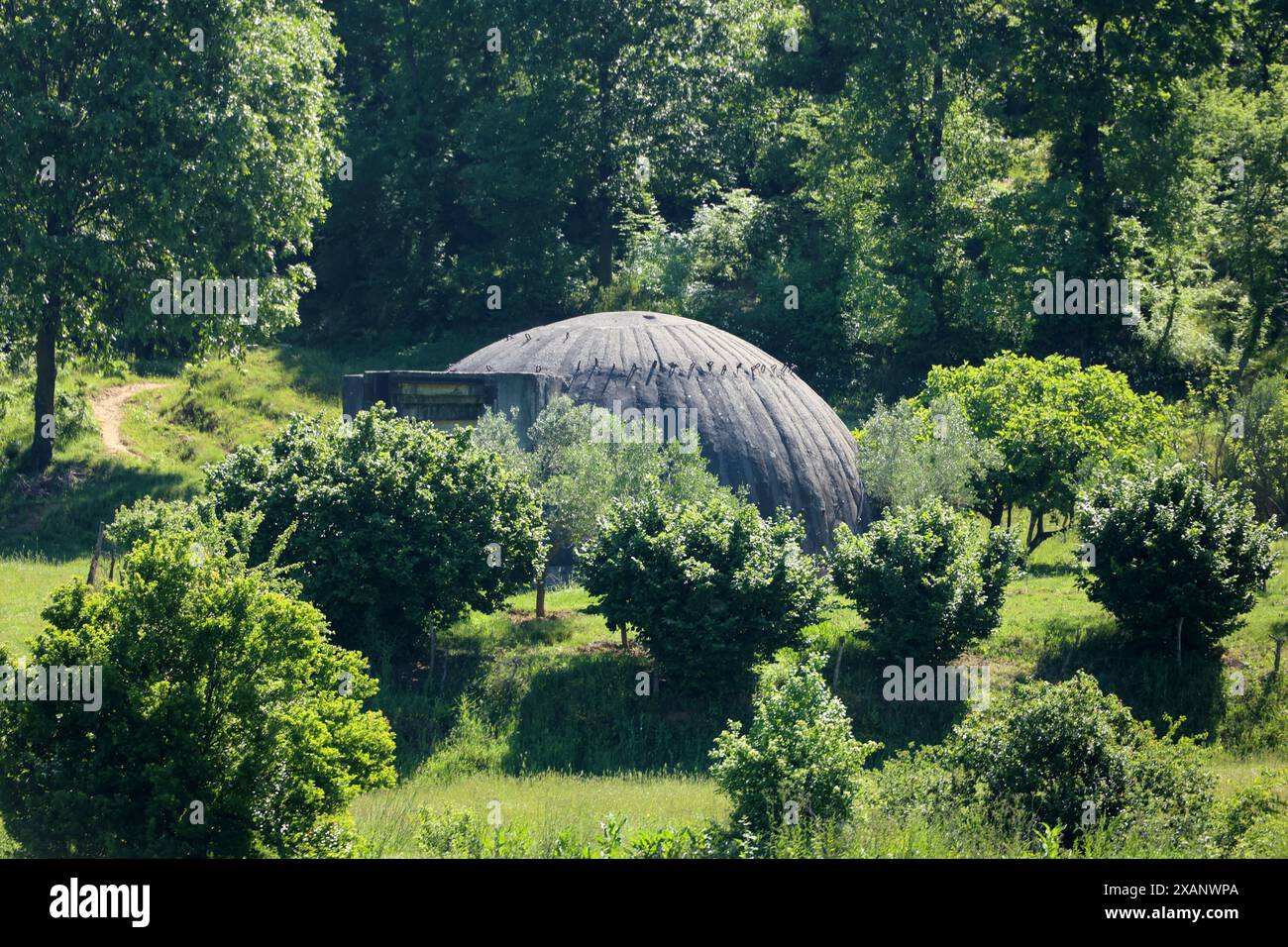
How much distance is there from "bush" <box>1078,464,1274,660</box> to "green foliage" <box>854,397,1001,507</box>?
18.2 ft

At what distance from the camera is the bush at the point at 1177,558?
101 feet

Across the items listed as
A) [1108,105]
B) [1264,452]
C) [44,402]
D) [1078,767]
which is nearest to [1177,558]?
[1264,452]

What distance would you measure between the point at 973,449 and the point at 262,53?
25.7 metres

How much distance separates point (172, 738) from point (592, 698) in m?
13.3

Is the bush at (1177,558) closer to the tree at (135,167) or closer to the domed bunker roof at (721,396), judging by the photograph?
the domed bunker roof at (721,396)

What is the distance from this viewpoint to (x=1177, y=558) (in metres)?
31.2

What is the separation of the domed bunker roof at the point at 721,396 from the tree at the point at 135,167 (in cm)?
924

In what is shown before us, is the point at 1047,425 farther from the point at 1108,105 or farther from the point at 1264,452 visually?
the point at 1108,105

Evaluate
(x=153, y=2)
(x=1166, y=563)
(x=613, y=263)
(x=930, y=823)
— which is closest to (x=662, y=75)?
(x=613, y=263)

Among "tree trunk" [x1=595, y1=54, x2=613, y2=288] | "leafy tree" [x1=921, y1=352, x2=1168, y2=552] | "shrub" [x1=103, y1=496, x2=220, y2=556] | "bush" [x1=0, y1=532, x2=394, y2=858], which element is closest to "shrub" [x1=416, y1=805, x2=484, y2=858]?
"bush" [x1=0, y1=532, x2=394, y2=858]

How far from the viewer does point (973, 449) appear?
3906cm

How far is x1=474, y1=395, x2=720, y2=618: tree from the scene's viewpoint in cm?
3453

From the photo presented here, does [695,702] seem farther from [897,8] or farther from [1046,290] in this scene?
[897,8]

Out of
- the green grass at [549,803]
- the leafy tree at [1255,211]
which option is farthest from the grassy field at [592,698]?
the leafy tree at [1255,211]
